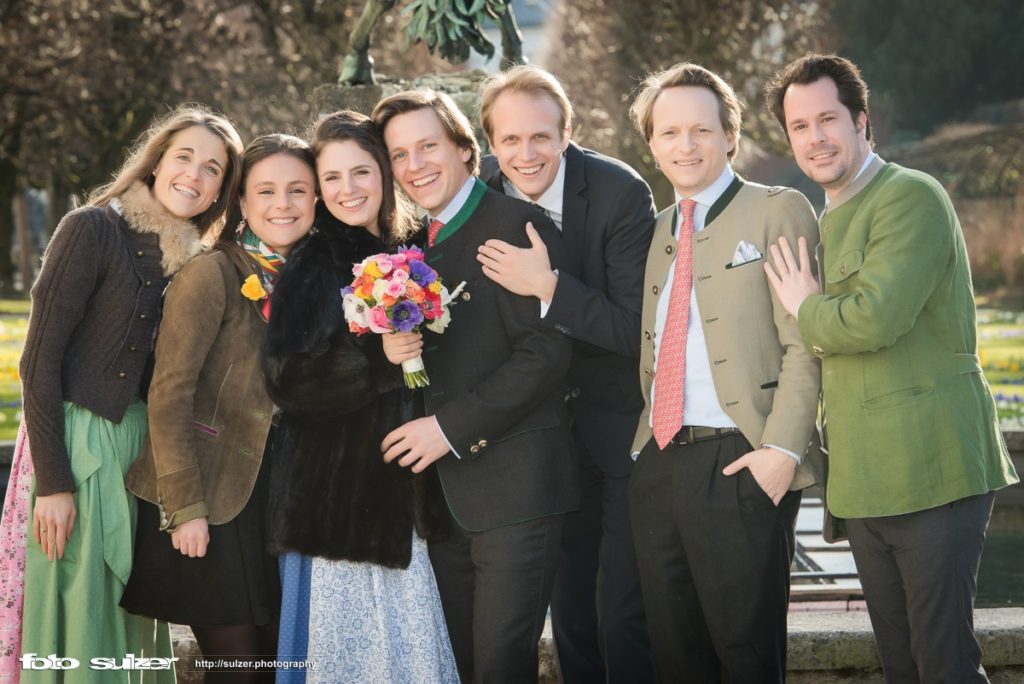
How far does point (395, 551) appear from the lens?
3.63m

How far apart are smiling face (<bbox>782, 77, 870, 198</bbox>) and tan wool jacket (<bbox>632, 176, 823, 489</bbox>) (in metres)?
0.12

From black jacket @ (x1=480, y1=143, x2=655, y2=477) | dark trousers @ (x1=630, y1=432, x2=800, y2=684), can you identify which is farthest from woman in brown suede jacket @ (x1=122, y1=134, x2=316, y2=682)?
dark trousers @ (x1=630, y1=432, x2=800, y2=684)

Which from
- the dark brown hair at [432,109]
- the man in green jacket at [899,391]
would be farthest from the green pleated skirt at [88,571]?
the man in green jacket at [899,391]

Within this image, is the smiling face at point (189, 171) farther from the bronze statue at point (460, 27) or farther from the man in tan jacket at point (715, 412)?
the bronze statue at point (460, 27)

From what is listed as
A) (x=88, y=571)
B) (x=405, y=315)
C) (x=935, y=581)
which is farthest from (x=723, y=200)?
(x=88, y=571)

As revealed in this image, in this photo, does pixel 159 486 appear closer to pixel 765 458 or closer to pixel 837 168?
pixel 765 458

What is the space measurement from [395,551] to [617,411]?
3.03 ft

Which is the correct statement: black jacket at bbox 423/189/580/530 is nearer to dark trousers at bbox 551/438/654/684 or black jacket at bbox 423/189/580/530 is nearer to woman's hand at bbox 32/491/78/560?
dark trousers at bbox 551/438/654/684

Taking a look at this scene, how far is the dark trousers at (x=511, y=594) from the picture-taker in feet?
11.5

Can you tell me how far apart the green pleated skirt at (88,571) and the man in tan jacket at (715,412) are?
1660 millimetres

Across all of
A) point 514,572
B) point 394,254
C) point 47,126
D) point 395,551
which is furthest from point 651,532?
point 47,126

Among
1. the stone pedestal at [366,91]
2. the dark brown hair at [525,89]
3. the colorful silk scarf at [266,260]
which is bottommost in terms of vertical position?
the colorful silk scarf at [266,260]

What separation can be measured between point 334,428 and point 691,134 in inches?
57.4

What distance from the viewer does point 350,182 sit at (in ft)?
12.1
